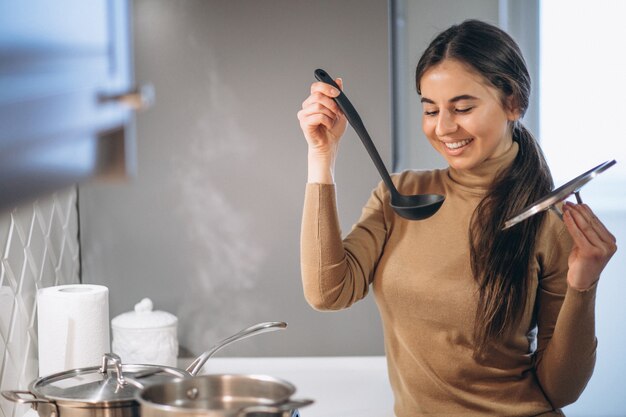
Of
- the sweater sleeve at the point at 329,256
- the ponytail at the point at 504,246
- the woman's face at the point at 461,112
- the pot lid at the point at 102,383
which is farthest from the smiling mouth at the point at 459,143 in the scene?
the pot lid at the point at 102,383

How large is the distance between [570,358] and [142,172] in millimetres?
1120

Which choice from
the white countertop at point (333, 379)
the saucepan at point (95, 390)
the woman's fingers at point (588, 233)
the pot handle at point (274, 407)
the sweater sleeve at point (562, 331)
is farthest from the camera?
the white countertop at point (333, 379)

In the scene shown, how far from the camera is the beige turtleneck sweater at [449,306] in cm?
145

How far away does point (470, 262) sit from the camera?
150 centimetres

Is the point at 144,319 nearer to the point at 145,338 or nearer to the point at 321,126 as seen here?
the point at 145,338

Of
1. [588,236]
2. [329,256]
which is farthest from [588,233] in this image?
[329,256]

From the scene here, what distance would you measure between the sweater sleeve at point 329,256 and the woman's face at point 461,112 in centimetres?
23

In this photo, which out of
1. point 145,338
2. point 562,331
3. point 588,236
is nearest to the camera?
point 588,236

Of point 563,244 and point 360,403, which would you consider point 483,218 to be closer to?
point 563,244

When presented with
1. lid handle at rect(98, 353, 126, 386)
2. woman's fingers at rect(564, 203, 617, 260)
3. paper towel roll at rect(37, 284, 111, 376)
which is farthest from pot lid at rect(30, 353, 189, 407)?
woman's fingers at rect(564, 203, 617, 260)

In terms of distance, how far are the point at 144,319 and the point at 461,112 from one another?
0.88 meters

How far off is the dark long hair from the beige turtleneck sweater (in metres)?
0.02

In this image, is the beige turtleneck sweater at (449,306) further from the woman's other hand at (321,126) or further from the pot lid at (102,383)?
the pot lid at (102,383)

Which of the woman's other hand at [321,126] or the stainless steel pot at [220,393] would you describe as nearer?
the stainless steel pot at [220,393]
